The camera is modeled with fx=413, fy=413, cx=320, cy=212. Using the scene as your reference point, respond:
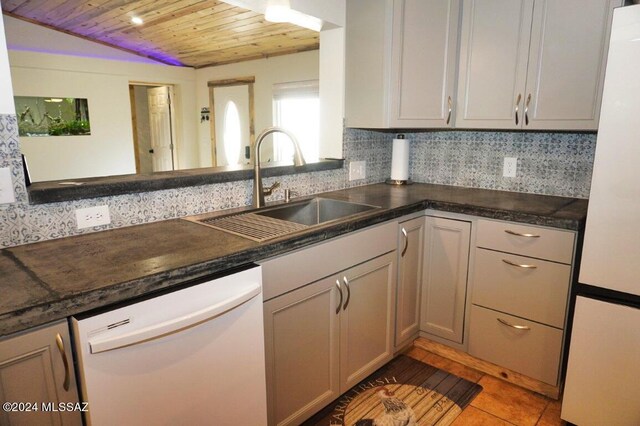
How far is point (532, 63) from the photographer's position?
2096 mm

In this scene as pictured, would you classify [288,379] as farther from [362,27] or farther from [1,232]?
[362,27]

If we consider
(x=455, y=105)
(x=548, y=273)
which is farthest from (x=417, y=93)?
(x=548, y=273)

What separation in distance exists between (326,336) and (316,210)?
2.56 feet

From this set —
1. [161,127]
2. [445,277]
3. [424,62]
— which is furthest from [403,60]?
[161,127]

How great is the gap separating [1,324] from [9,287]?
18cm

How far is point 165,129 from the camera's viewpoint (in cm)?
661

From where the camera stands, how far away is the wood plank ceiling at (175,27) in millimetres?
3707

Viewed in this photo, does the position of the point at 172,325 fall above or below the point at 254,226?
below

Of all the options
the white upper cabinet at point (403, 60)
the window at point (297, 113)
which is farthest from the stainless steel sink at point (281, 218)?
the window at point (297, 113)

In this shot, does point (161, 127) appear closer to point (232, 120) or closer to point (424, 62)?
point (232, 120)

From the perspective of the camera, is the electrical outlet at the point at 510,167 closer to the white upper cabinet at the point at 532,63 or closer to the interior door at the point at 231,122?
the white upper cabinet at the point at 532,63

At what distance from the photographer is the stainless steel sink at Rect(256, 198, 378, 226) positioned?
214 centimetres

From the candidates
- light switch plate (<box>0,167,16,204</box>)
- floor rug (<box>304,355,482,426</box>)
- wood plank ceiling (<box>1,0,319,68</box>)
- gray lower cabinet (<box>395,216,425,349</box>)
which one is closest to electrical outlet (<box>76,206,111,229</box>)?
light switch plate (<box>0,167,16,204</box>)

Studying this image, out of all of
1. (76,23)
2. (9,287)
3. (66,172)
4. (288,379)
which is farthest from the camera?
(66,172)
